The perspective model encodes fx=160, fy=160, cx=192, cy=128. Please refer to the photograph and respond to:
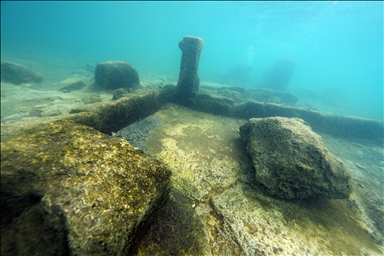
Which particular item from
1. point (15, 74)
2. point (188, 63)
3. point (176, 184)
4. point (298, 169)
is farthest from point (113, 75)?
point (298, 169)

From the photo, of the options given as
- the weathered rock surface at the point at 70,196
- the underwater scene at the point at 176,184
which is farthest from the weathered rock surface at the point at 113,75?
the weathered rock surface at the point at 70,196

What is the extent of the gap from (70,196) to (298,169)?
3896 millimetres

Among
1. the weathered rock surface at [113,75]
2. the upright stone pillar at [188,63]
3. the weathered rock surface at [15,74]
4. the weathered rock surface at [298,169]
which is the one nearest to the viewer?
the weathered rock surface at [298,169]

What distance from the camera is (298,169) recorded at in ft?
11.1

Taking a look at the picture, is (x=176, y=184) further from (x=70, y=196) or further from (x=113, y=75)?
(x=113, y=75)

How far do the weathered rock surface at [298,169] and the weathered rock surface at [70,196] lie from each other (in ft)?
8.37

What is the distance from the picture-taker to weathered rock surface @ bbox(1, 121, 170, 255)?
1468 mm

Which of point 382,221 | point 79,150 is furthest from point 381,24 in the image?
point 79,150

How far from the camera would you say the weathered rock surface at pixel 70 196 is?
4.82 feet

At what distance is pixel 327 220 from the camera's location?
320cm

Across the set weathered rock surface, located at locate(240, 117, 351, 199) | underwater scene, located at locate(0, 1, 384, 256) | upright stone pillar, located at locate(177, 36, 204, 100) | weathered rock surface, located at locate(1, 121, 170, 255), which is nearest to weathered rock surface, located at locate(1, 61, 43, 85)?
underwater scene, located at locate(0, 1, 384, 256)

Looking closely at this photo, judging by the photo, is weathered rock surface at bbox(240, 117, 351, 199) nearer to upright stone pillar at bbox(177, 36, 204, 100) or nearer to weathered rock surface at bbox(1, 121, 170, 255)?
weathered rock surface at bbox(1, 121, 170, 255)

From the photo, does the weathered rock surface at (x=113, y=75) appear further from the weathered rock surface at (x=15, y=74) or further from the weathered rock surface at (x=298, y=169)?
the weathered rock surface at (x=298, y=169)

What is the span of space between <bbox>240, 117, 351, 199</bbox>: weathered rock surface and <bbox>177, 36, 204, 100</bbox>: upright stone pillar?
4881 millimetres
